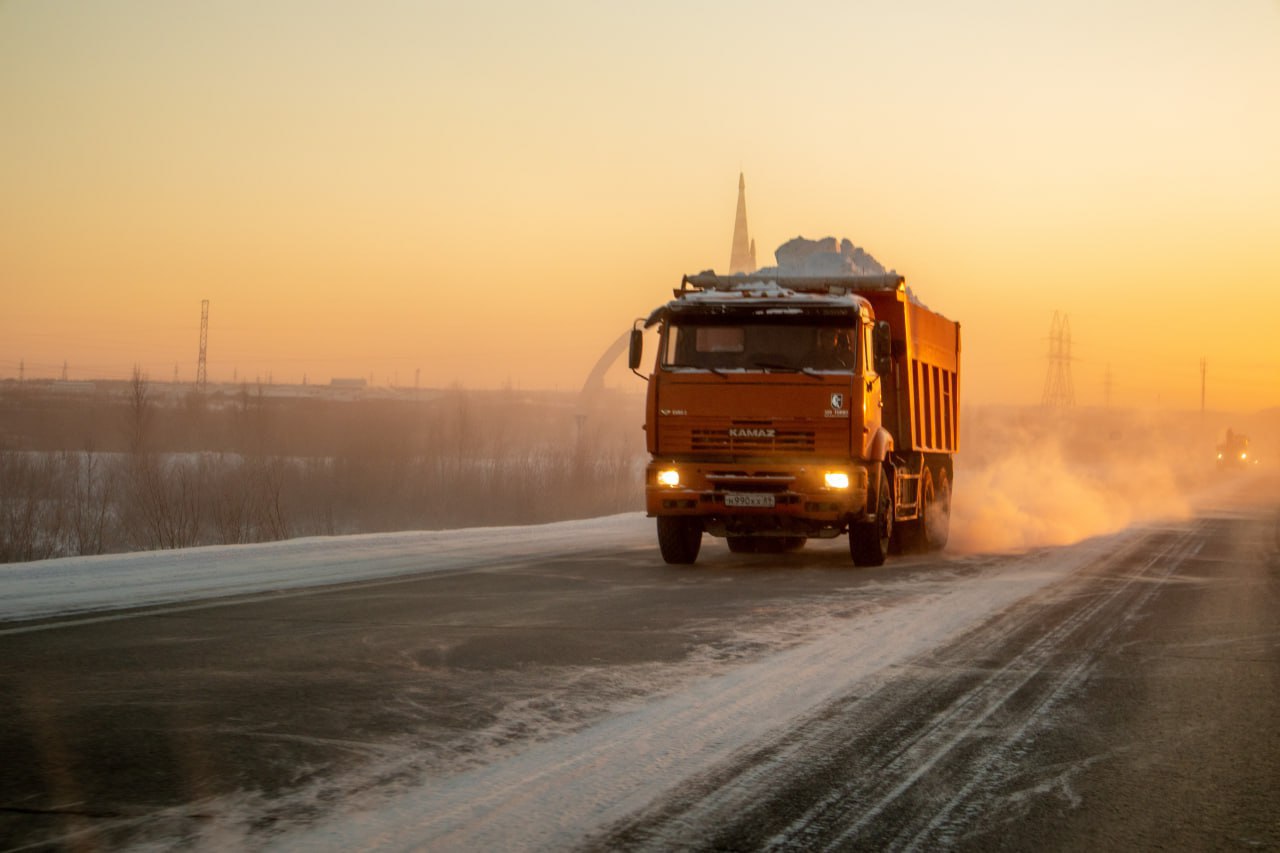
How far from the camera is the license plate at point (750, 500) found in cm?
1406

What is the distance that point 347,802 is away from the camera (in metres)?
4.57

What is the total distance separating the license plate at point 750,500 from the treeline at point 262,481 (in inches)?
649

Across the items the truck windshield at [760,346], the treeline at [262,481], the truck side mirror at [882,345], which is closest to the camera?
the truck windshield at [760,346]

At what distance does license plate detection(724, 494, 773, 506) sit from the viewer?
46.1ft

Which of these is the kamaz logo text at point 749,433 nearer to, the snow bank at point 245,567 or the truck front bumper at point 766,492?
the truck front bumper at point 766,492

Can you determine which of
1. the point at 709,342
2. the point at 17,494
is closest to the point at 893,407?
the point at 709,342

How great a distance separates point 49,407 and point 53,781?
97.9 meters

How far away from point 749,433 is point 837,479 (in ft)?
3.63

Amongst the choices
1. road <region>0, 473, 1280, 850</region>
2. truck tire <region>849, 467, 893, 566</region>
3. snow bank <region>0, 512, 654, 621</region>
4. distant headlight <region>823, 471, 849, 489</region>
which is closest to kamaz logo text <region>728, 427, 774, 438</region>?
distant headlight <region>823, 471, 849, 489</region>

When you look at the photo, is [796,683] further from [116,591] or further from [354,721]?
[116,591]

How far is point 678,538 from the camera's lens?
15.2 metres

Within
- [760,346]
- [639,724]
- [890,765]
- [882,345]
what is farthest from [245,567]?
[890,765]

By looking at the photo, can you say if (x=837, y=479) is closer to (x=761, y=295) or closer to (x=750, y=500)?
(x=750, y=500)

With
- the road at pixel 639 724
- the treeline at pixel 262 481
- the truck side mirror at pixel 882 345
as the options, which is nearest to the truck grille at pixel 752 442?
the truck side mirror at pixel 882 345
